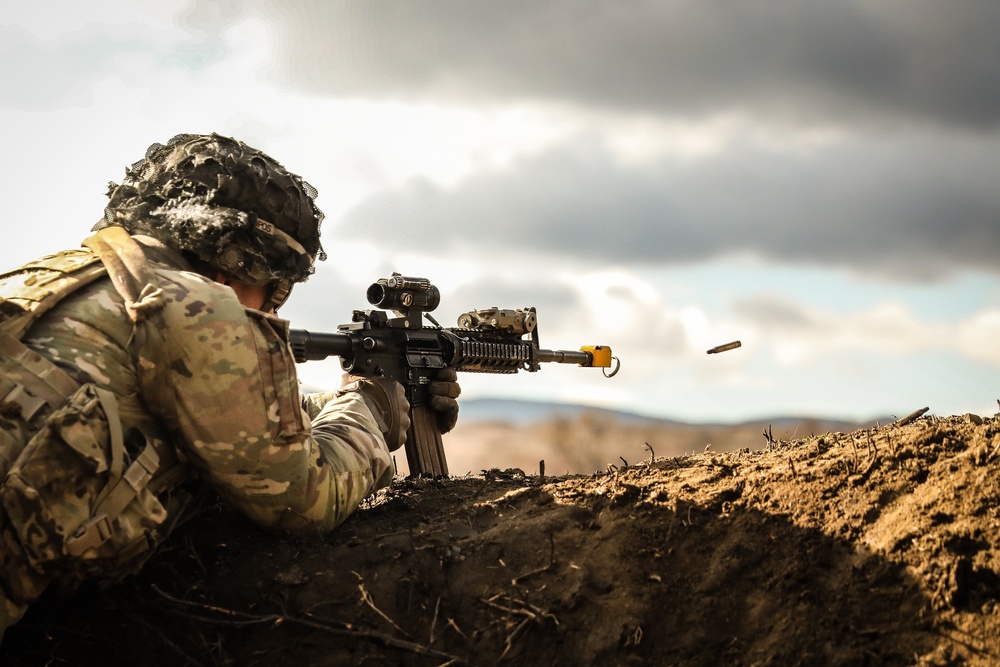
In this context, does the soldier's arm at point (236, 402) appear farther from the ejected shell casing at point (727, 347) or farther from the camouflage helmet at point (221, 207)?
the ejected shell casing at point (727, 347)

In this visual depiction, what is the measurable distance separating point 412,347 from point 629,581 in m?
3.71

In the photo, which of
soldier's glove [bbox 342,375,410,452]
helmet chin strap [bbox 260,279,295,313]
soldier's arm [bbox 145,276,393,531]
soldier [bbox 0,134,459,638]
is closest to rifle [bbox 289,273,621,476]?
soldier's glove [bbox 342,375,410,452]

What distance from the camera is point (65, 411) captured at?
369 cm

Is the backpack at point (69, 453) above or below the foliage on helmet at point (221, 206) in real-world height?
below

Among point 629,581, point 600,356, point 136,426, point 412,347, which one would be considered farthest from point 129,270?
point 600,356

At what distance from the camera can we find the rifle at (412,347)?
6.95 m

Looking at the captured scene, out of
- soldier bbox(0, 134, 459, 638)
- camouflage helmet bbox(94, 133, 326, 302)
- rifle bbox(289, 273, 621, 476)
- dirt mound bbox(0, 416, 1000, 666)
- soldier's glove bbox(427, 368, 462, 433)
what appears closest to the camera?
dirt mound bbox(0, 416, 1000, 666)

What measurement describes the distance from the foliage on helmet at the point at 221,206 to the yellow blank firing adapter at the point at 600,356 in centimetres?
561

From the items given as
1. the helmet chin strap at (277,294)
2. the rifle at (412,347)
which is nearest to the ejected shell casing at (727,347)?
the rifle at (412,347)

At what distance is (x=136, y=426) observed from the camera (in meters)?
3.96

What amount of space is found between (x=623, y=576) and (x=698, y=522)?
422 millimetres

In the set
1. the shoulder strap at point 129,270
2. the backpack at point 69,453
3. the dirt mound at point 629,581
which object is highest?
the shoulder strap at point 129,270

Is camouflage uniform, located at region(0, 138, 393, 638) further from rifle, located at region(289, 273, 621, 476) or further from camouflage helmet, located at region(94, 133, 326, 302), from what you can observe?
rifle, located at region(289, 273, 621, 476)

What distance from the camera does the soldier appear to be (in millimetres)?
3729
